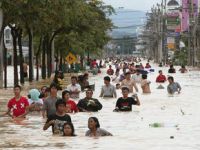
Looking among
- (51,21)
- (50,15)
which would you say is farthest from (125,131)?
(51,21)

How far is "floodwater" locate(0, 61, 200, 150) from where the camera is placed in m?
17.4

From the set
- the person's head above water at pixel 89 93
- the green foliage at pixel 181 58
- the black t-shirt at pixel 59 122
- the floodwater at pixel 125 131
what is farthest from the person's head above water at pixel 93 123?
the green foliage at pixel 181 58

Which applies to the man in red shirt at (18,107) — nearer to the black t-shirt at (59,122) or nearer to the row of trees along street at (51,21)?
the black t-shirt at (59,122)

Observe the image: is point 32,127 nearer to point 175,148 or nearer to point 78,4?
point 175,148

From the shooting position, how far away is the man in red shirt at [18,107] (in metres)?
23.8

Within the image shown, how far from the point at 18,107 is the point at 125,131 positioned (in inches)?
177

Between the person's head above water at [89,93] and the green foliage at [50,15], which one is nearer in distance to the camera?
the person's head above water at [89,93]

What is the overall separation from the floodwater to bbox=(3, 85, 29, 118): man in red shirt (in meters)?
0.29

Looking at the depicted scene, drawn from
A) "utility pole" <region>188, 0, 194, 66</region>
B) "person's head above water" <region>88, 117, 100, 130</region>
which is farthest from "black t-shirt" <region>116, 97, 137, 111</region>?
"utility pole" <region>188, 0, 194, 66</region>

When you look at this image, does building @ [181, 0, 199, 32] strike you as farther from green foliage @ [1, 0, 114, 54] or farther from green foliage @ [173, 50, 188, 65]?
green foliage @ [1, 0, 114, 54]

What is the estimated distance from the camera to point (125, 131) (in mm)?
20844

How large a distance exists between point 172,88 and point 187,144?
73.2ft

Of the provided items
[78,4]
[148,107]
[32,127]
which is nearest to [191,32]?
[78,4]

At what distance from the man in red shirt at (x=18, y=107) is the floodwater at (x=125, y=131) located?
289 millimetres
